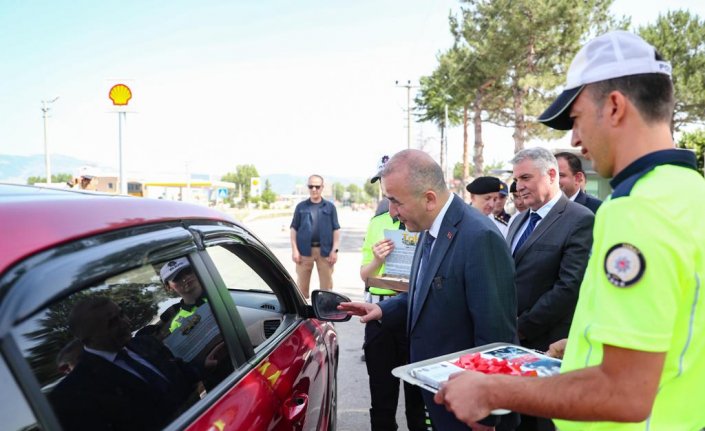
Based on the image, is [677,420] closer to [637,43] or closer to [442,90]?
[637,43]

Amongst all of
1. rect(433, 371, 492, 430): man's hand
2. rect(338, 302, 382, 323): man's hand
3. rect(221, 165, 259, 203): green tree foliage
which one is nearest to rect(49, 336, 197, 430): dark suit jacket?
rect(433, 371, 492, 430): man's hand

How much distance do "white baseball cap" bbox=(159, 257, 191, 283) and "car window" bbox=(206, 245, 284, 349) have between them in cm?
47

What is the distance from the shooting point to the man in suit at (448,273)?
2.24 metres

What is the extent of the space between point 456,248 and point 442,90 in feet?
105

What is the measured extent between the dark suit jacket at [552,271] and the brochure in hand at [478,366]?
159 cm

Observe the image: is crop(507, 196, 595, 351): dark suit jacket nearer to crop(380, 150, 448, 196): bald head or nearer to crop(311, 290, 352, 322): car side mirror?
crop(380, 150, 448, 196): bald head

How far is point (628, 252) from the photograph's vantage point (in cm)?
101

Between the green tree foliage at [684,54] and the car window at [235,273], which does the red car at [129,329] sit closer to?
the car window at [235,273]

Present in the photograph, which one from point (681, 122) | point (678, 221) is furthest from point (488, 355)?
point (681, 122)

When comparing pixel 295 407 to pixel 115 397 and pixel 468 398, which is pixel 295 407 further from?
pixel 468 398

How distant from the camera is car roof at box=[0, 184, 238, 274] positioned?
Result: 1.04 m

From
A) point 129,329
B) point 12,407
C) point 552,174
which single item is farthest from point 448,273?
point 12,407

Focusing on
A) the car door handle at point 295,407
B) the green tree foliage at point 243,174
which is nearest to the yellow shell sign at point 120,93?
the car door handle at point 295,407

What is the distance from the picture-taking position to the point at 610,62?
1.19 meters
